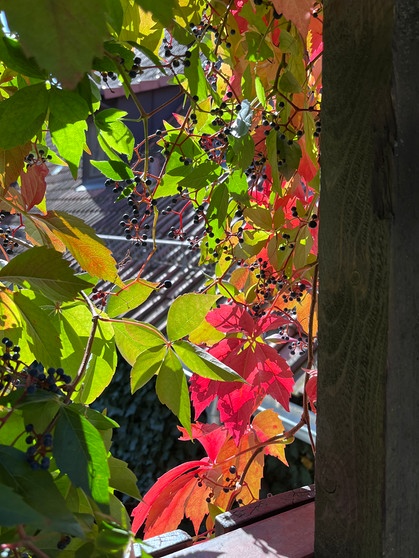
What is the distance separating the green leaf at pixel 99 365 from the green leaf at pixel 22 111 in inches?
13.0

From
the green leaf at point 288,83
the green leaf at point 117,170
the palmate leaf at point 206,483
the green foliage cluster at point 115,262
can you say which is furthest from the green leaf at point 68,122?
the palmate leaf at point 206,483

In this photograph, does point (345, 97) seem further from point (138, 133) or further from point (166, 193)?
point (138, 133)

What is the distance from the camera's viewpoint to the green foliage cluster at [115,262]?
48 centimetres

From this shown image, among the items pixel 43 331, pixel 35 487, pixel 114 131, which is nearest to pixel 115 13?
pixel 114 131

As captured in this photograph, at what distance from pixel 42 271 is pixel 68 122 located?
0.15 m

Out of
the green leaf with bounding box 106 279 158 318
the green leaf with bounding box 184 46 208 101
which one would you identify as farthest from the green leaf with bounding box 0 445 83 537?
the green leaf with bounding box 184 46 208 101

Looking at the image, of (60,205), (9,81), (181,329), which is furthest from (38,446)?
(60,205)

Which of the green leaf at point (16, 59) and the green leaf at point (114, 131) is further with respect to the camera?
the green leaf at point (114, 131)

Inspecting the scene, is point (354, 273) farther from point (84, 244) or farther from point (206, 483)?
point (206, 483)

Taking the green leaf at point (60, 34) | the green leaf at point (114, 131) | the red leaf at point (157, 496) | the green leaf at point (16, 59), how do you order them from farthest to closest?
1. the red leaf at point (157, 496)
2. the green leaf at point (114, 131)
3. the green leaf at point (16, 59)
4. the green leaf at point (60, 34)

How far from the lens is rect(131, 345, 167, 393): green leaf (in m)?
0.81

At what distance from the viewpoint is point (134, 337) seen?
0.87m

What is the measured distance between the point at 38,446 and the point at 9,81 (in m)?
0.59

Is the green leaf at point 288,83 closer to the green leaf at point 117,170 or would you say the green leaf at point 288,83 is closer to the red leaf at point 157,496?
the green leaf at point 117,170
